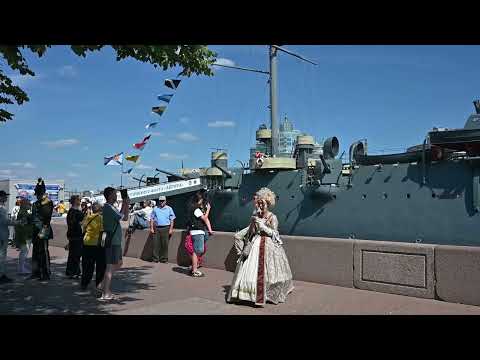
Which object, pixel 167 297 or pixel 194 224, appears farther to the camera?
pixel 194 224

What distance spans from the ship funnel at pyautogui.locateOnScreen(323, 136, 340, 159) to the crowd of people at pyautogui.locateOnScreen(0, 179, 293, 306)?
6.30 meters

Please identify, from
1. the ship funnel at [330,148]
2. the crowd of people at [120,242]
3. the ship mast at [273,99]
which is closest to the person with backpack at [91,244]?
the crowd of people at [120,242]

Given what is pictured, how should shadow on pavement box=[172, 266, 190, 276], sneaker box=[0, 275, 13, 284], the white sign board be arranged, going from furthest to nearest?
the white sign board < shadow on pavement box=[172, 266, 190, 276] < sneaker box=[0, 275, 13, 284]

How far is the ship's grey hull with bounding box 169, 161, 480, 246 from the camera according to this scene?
11.9 meters

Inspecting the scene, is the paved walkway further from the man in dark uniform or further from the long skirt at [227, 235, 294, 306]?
the man in dark uniform

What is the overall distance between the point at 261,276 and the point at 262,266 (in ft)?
0.45

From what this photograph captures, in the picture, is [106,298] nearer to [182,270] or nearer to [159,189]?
[182,270]

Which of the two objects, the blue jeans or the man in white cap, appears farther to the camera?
the blue jeans

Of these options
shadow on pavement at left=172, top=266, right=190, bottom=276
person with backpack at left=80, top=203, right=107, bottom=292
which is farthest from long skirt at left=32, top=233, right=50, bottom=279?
shadow on pavement at left=172, top=266, right=190, bottom=276

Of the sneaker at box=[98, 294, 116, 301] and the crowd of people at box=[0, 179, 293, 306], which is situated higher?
the crowd of people at box=[0, 179, 293, 306]

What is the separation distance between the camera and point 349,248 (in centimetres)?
729
